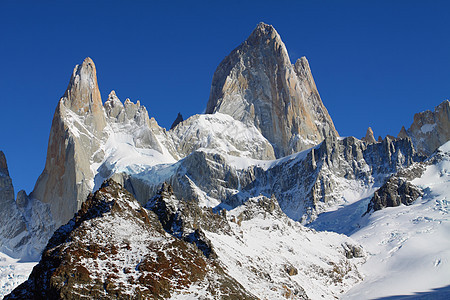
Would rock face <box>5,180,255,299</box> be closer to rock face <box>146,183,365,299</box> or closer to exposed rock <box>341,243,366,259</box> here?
rock face <box>146,183,365,299</box>

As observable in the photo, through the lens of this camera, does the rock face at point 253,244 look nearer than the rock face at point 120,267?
No

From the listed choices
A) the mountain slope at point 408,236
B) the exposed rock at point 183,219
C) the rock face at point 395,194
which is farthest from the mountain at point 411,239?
the exposed rock at point 183,219

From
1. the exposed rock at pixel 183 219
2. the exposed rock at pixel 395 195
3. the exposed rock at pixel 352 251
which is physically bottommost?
the exposed rock at pixel 183 219

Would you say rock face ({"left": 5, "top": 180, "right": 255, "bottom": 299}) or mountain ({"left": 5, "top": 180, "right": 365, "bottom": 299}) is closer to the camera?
rock face ({"left": 5, "top": 180, "right": 255, "bottom": 299})

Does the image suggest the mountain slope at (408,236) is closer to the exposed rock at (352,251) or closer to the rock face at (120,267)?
the exposed rock at (352,251)

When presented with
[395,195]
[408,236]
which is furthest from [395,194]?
[408,236]

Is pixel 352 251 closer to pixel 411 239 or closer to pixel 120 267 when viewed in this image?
pixel 411 239

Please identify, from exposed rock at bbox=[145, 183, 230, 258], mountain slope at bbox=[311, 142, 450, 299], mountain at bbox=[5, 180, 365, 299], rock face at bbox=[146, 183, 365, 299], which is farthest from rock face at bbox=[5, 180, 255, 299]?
mountain slope at bbox=[311, 142, 450, 299]

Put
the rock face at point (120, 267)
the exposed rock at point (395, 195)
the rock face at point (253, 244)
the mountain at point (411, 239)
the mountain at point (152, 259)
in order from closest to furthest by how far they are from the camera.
A: 1. the rock face at point (120, 267)
2. the mountain at point (152, 259)
3. the rock face at point (253, 244)
4. the mountain at point (411, 239)
5. the exposed rock at point (395, 195)

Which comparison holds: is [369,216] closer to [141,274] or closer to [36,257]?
[36,257]

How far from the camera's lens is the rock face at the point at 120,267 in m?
61.2

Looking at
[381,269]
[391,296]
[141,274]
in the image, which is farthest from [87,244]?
[381,269]

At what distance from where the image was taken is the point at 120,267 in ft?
211

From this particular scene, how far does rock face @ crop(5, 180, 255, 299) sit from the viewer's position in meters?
61.2
